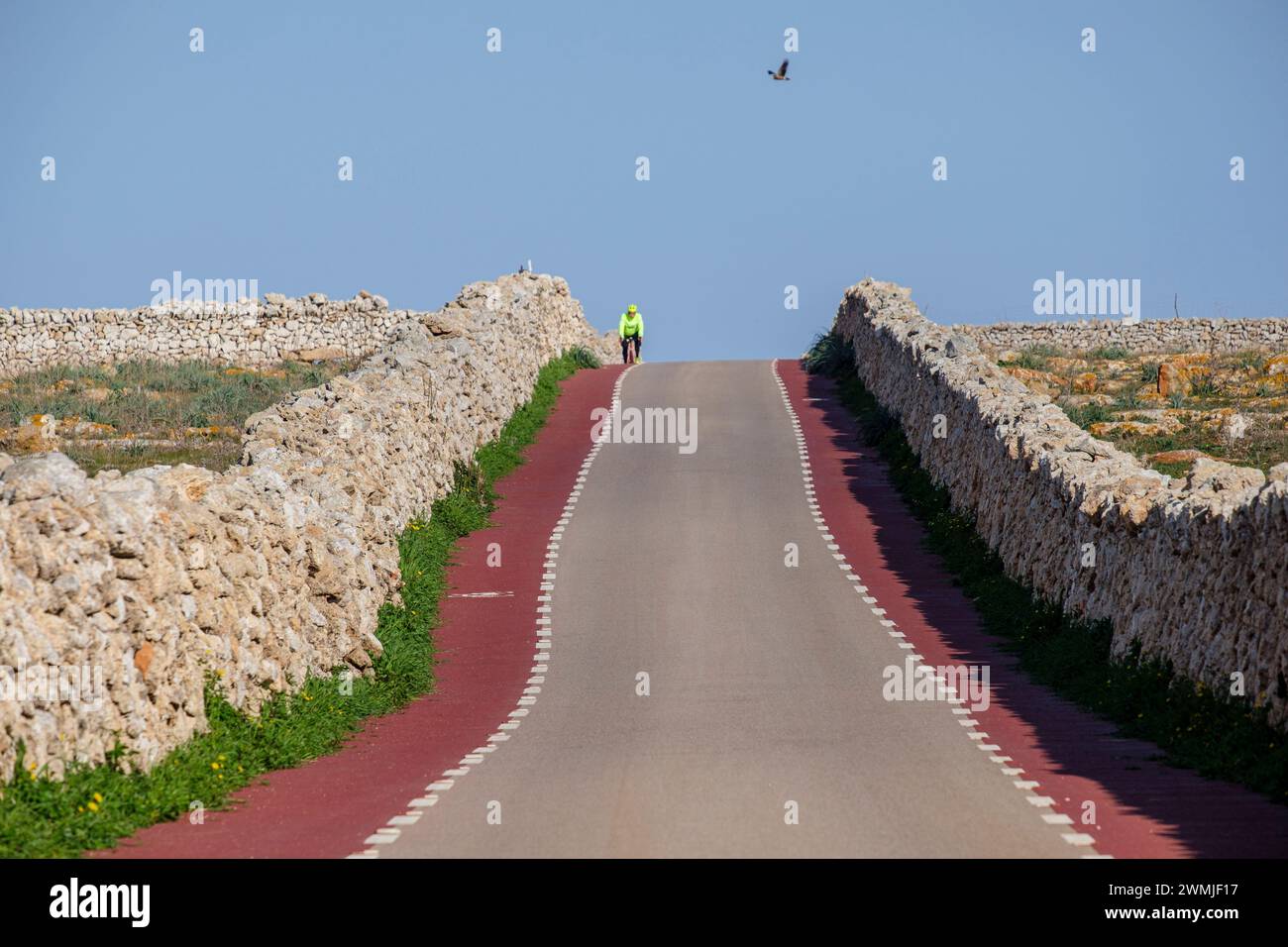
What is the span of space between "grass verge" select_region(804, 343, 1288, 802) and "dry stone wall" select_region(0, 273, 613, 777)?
7.89m

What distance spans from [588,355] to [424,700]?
32669mm

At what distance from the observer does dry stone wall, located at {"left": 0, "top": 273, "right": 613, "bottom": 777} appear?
12570mm

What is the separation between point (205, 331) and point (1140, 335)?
30639 millimetres

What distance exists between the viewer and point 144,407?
4041 centimetres

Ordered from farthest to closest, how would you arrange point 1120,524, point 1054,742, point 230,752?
point 1120,524 → point 1054,742 → point 230,752

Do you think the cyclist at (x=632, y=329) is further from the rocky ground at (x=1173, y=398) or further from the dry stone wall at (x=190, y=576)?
the dry stone wall at (x=190, y=576)

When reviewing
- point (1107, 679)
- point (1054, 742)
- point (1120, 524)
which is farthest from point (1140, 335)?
point (1054, 742)

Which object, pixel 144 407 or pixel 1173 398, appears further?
pixel 144 407

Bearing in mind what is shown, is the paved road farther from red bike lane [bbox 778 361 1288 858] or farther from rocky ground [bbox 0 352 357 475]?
rocky ground [bbox 0 352 357 475]

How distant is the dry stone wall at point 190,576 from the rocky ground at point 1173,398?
13177mm

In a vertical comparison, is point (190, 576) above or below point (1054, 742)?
above

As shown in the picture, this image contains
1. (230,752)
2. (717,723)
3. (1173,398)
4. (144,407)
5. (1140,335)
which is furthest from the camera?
(1140,335)

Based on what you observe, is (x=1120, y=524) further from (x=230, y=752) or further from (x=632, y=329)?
(x=632, y=329)
